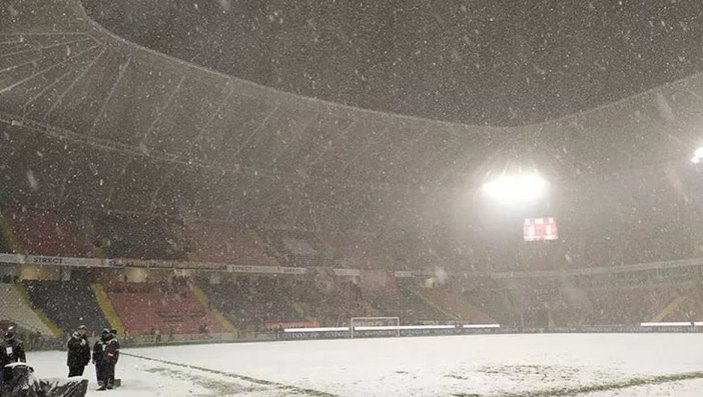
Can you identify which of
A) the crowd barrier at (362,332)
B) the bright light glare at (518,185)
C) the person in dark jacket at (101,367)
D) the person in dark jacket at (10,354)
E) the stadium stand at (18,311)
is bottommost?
the crowd barrier at (362,332)

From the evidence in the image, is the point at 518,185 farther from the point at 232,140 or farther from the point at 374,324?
the point at 232,140

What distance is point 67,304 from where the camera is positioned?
32.3m

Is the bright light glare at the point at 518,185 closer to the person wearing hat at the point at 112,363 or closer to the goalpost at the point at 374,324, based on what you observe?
the goalpost at the point at 374,324

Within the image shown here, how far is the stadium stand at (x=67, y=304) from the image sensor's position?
101ft

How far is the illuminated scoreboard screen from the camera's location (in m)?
47.3

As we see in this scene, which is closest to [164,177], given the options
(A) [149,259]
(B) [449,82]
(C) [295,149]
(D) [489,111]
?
(A) [149,259]

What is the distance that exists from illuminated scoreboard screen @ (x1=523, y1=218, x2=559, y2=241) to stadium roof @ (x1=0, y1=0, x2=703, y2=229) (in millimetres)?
4384

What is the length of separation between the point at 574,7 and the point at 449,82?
9.88 meters

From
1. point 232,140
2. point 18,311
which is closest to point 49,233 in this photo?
point 18,311

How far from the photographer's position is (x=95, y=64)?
88.3 feet

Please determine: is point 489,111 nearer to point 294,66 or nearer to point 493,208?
point 294,66

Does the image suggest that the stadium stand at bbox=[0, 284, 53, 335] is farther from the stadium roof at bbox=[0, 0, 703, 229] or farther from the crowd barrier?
the stadium roof at bbox=[0, 0, 703, 229]

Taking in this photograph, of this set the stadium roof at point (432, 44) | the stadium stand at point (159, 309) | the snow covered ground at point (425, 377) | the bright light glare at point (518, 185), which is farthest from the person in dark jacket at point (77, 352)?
the bright light glare at point (518, 185)

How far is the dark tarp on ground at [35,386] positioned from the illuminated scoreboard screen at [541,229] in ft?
146
